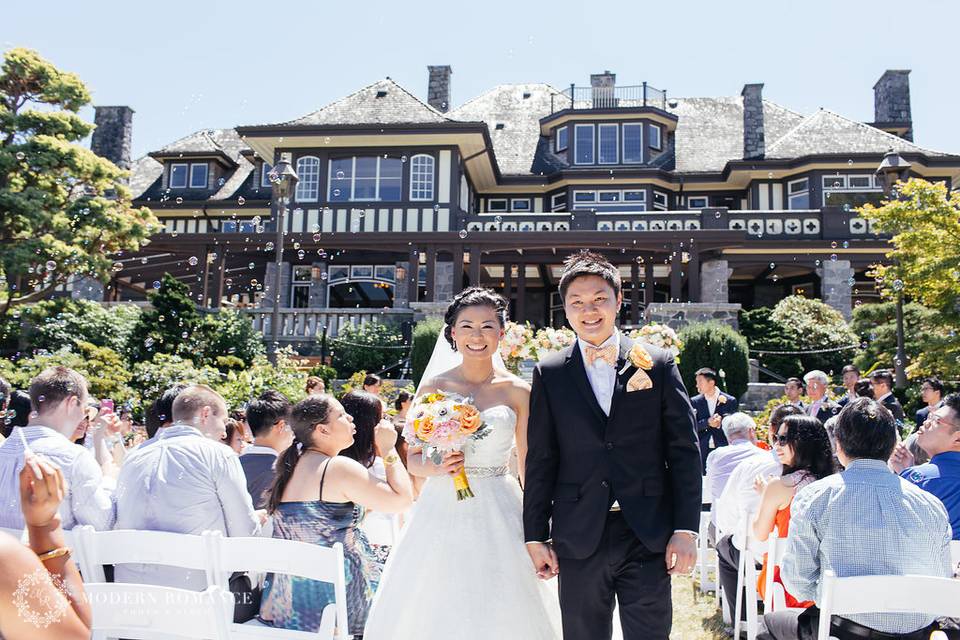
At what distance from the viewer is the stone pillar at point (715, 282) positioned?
23.5 metres

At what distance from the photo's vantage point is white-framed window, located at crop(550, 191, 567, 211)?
27828 millimetres

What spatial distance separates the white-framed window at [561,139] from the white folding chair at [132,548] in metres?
26.5

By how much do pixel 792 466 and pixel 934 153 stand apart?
87.7ft

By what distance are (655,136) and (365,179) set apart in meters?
10.9

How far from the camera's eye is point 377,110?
25.5m

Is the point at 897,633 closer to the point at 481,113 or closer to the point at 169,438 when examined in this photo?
the point at 169,438

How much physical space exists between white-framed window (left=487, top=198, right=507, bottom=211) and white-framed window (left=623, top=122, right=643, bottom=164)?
4.61 m

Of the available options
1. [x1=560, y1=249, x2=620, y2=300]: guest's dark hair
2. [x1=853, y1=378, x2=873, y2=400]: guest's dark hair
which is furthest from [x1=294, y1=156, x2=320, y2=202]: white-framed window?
[x1=560, y1=249, x2=620, y2=300]: guest's dark hair

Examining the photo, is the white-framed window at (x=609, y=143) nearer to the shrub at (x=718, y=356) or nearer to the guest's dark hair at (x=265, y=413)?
the shrub at (x=718, y=356)

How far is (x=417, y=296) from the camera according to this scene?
80.7 feet

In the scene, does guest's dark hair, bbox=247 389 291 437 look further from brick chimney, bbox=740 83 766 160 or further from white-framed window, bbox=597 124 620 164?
brick chimney, bbox=740 83 766 160

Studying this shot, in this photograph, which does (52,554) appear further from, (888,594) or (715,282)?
(715,282)

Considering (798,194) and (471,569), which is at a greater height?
(798,194)

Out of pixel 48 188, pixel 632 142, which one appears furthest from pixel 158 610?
pixel 632 142
